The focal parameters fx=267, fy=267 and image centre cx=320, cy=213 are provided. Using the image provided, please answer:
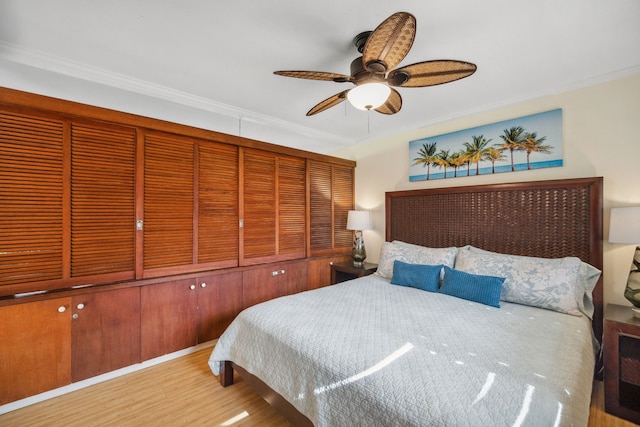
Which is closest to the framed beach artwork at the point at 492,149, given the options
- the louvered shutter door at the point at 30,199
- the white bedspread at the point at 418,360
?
the white bedspread at the point at 418,360

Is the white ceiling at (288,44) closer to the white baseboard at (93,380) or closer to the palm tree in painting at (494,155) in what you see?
the palm tree in painting at (494,155)

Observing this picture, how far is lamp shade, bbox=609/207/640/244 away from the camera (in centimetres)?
178

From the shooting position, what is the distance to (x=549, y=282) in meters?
2.02

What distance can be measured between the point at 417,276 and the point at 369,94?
5.75ft

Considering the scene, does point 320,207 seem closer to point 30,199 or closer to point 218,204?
point 218,204

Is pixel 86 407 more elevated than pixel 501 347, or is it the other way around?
pixel 501 347

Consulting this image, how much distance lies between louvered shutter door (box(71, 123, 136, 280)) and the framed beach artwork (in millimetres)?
3043

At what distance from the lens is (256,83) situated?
7.68 feet

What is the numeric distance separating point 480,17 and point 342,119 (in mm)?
1786

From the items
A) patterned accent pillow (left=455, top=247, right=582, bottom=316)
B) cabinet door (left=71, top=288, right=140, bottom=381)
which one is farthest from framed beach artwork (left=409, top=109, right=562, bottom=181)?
cabinet door (left=71, top=288, right=140, bottom=381)

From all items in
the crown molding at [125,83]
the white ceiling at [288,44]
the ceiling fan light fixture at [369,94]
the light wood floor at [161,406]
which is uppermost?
the white ceiling at [288,44]

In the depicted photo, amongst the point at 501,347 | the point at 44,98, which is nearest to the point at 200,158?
the point at 44,98

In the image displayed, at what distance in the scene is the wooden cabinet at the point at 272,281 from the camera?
295 centimetres

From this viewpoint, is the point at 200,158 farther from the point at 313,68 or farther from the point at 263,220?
the point at 313,68
